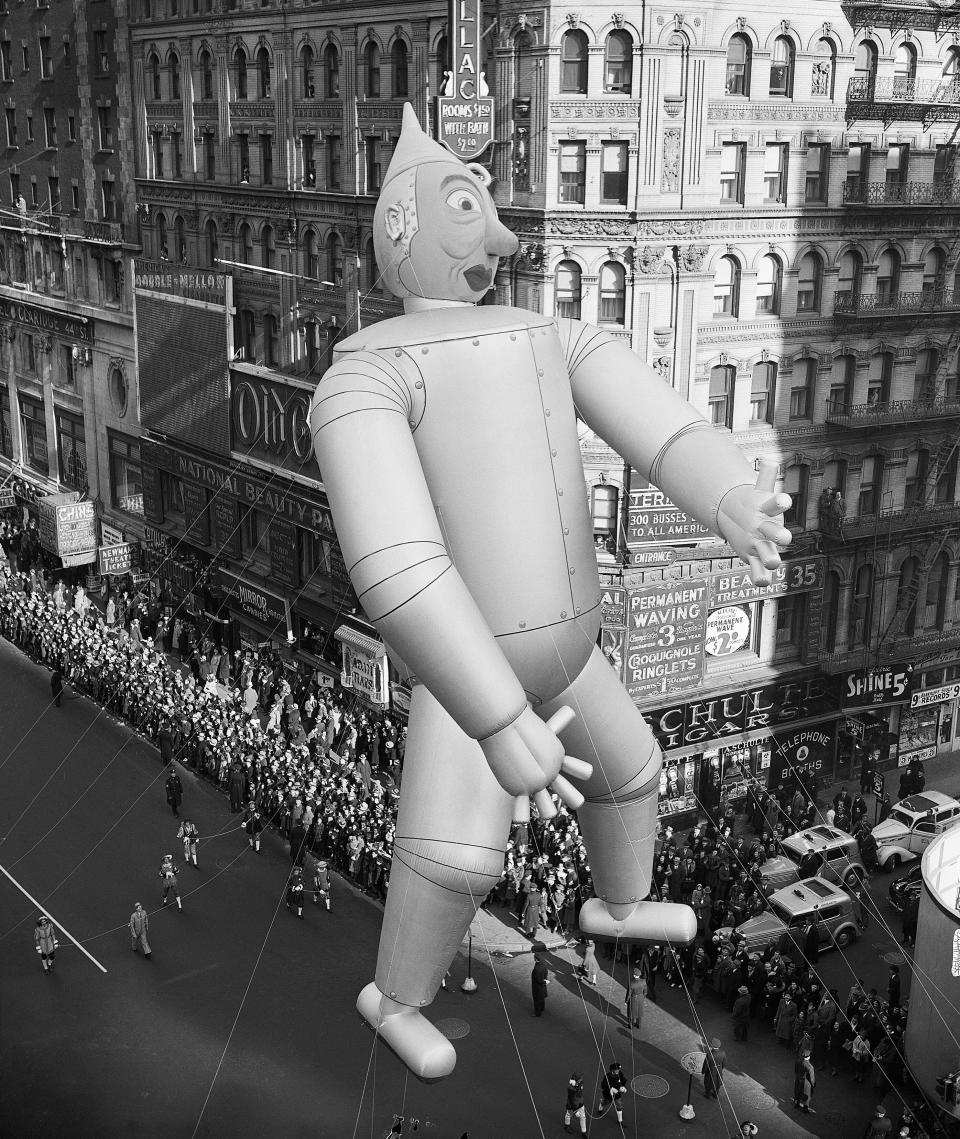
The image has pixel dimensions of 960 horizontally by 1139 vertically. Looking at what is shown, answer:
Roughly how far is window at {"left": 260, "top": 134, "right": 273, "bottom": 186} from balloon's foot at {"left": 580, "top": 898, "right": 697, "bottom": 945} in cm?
3116

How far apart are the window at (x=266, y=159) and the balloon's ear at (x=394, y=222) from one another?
30329 mm

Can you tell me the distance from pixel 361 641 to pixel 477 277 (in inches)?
900

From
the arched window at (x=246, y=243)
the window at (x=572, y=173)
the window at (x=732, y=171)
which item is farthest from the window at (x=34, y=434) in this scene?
the window at (x=732, y=171)

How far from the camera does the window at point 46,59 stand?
49.2m

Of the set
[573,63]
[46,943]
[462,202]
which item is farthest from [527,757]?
[573,63]

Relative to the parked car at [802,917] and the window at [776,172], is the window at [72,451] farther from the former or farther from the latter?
the parked car at [802,917]

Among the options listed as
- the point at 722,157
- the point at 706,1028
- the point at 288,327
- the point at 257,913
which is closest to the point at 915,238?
the point at 722,157

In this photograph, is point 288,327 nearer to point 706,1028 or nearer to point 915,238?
point 915,238

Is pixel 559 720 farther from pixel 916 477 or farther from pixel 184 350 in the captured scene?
pixel 184 350

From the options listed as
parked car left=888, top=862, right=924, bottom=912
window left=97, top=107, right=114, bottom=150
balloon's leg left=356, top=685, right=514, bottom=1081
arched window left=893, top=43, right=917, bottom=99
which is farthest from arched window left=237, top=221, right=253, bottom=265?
balloon's leg left=356, top=685, right=514, bottom=1081

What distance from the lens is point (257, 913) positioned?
26250 mm

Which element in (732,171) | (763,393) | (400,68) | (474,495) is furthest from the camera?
(400,68)

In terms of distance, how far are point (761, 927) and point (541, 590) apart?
Result: 17.8 m

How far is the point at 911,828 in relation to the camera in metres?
28.8
